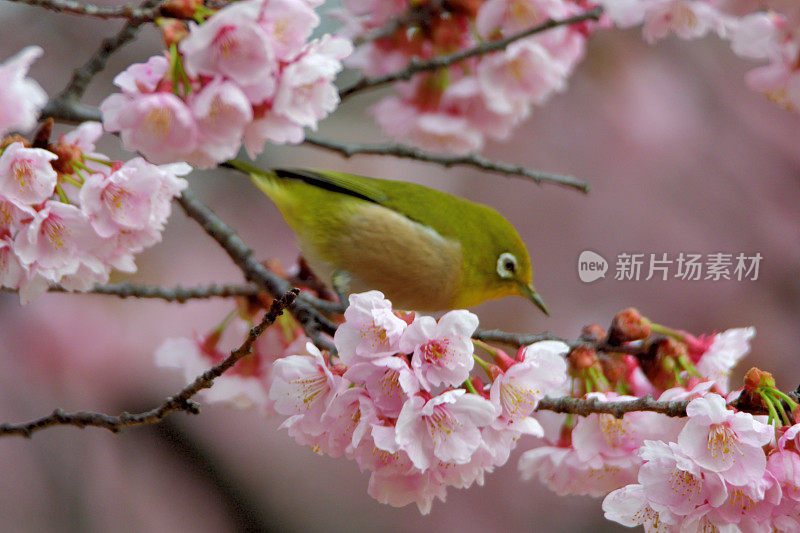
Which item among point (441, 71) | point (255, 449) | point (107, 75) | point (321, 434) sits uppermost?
point (441, 71)

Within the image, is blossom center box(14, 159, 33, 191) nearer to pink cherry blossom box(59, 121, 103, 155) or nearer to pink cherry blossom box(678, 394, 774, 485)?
pink cherry blossom box(59, 121, 103, 155)

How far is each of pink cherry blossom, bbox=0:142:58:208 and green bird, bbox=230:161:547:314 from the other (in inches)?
18.9

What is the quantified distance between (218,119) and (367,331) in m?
0.26

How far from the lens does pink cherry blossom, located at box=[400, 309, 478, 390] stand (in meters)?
0.58

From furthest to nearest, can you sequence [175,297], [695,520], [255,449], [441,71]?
[255,449] < [441,71] < [175,297] < [695,520]

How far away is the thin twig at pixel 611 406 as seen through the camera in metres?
0.62

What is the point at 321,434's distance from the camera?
65cm

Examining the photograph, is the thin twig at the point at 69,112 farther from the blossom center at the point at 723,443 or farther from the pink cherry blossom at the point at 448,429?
the blossom center at the point at 723,443

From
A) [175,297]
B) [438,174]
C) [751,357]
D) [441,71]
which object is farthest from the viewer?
[438,174]

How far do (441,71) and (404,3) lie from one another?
13 centimetres

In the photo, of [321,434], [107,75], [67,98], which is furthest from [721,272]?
[107,75]

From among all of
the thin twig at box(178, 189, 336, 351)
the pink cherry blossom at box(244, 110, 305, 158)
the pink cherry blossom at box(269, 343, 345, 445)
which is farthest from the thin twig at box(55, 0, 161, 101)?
the pink cherry blossom at box(269, 343, 345, 445)

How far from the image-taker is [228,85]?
0.66m

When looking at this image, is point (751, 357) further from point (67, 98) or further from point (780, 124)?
point (67, 98)
